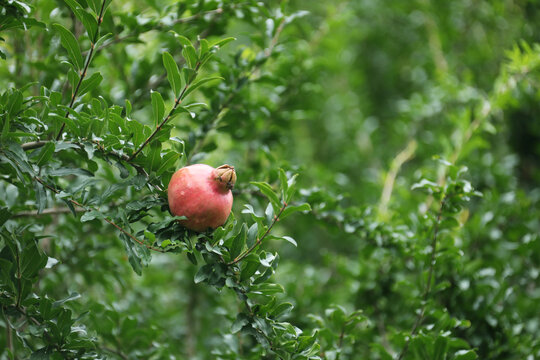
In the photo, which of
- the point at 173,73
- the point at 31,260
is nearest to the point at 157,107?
the point at 173,73

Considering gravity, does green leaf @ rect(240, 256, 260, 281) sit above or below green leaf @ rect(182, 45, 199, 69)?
below

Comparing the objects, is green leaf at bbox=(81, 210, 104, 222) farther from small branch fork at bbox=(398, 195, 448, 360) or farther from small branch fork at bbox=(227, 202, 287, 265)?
small branch fork at bbox=(398, 195, 448, 360)

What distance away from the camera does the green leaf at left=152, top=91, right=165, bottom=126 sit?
1.95ft

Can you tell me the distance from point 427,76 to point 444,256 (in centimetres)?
127

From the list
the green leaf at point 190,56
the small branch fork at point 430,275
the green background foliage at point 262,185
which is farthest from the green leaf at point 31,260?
the small branch fork at point 430,275

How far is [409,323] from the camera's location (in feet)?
3.35

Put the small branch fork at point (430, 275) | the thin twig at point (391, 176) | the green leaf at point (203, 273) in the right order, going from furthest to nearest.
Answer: the thin twig at point (391, 176) → the small branch fork at point (430, 275) → the green leaf at point (203, 273)

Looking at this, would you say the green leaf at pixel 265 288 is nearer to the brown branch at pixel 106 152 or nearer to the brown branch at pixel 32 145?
the brown branch at pixel 106 152

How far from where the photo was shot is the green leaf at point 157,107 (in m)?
0.59

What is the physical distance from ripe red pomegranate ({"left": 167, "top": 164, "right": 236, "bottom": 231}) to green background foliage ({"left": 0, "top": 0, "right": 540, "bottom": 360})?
2 centimetres

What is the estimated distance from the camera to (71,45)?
60 cm

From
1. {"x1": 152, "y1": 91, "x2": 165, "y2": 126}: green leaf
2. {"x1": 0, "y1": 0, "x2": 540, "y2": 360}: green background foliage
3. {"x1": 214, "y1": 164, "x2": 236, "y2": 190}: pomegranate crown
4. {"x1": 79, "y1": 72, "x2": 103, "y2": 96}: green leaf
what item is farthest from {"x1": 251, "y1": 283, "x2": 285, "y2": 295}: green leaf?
{"x1": 79, "y1": 72, "x2": 103, "y2": 96}: green leaf

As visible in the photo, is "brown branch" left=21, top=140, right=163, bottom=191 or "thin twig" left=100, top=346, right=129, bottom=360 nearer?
"brown branch" left=21, top=140, right=163, bottom=191

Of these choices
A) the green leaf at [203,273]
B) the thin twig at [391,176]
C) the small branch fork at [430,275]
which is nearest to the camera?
the green leaf at [203,273]
